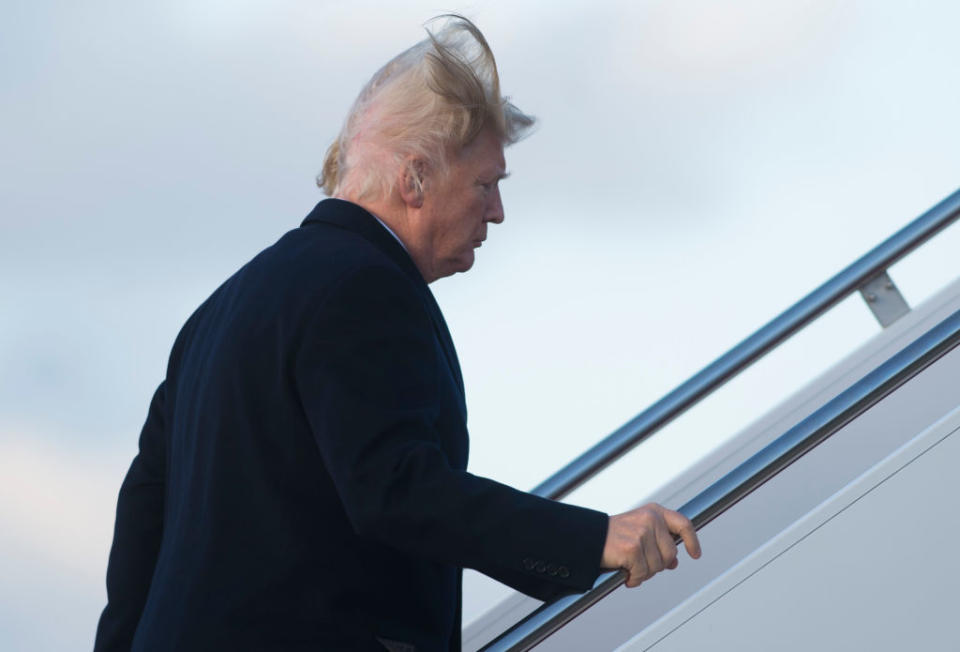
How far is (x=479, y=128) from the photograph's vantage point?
4.45 feet

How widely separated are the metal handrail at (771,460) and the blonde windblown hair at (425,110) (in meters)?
0.50

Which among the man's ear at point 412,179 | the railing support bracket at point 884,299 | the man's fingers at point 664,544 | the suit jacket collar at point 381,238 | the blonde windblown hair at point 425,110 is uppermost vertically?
the railing support bracket at point 884,299

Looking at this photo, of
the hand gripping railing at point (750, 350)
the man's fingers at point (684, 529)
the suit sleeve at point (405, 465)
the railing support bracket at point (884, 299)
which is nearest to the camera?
the suit sleeve at point (405, 465)

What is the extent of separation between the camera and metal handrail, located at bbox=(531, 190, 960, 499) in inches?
95.3

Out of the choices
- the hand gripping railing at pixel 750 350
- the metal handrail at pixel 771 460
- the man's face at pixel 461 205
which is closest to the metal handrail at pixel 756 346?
the hand gripping railing at pixel 750 350

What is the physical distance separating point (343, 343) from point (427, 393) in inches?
3.8

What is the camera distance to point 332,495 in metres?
1.16

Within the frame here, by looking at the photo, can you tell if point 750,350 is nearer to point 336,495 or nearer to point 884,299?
point 884,299

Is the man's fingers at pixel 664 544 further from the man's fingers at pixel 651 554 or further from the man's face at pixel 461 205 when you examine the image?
the man's face at pixel 461 205

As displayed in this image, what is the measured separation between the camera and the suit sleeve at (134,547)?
53.5 inches

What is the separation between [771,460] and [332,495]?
21.4 inches

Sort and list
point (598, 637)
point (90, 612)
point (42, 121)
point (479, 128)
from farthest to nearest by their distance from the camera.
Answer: point (42, 121), point (90, 612), point (598, 637), point (479, 128)

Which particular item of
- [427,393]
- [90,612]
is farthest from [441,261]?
[90,612]

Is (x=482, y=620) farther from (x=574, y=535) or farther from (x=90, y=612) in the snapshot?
(x=90, y=612)
